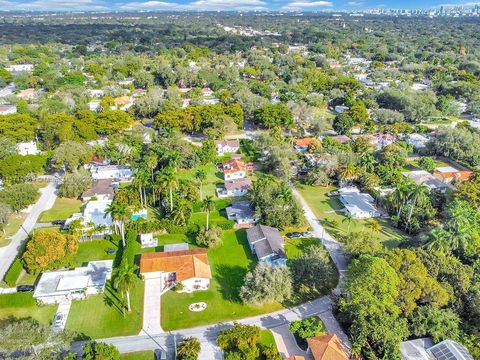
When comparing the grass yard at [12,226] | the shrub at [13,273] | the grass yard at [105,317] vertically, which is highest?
the shrub at [13,273]

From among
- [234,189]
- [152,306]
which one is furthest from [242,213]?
[152,306]

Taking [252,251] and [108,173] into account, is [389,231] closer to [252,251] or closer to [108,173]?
[252,251]

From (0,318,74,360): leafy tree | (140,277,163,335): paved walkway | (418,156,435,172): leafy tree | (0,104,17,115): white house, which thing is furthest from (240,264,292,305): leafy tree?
(0,104,17,115): white house

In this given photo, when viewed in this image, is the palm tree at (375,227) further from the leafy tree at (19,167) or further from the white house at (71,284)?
the leafy tree at (19,167)

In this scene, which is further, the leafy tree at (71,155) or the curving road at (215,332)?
the leafy tree at (71,155)

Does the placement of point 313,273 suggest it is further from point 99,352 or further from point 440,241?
point 99,352

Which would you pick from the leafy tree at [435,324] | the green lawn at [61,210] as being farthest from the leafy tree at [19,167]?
the leafy tree at [435,324]

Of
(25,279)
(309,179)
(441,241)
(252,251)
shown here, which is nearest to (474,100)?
(309,179)
